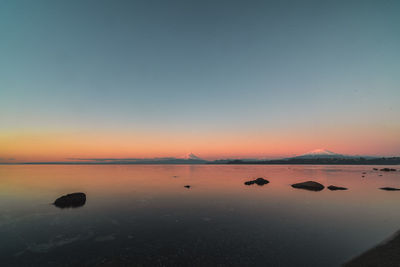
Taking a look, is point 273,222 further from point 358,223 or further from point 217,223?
point 358,223

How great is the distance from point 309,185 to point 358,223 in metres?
35.9

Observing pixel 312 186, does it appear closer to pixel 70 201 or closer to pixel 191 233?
pixel 191 233

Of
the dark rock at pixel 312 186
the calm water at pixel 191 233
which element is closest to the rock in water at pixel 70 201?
the calm water at pixel 191 233

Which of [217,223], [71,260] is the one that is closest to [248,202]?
[217,223]

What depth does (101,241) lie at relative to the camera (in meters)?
19.5

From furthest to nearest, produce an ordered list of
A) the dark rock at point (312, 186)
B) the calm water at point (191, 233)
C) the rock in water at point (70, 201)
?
the dark rock at point (312, 186)
the rock in water at point (70, 201)
the calm water at point (191, 233)

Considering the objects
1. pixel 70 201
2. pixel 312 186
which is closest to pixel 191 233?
pixel 70 201

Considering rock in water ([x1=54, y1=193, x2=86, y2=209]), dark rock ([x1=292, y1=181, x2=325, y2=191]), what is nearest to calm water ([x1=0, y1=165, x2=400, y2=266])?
rock in water ([x1=54, y1=193, x2=86, y2=209])

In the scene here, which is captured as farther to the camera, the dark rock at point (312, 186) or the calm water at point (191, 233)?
the dark rock at point (312, 186)

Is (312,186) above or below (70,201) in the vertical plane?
below

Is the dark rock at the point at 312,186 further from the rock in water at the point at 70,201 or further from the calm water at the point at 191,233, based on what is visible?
the rock in water at the point at 70,201

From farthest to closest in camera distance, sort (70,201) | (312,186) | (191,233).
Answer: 1. (312,186)
2. (70,201)
3. (191,233)

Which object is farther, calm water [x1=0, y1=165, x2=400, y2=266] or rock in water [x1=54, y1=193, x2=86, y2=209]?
rock in water [x1=54, y1=193, x2=86, y2=209]

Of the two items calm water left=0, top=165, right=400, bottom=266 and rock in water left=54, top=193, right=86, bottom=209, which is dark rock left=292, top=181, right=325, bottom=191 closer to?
calm water left=0, top=165, right=400, bottom=266
